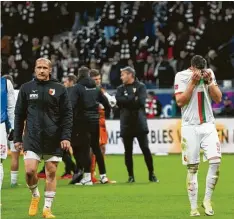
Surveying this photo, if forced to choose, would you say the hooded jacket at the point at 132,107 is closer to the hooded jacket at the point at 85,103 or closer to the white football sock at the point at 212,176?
the hooded jacket at the point at 85,103

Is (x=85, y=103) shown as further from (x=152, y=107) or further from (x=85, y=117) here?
(x=152, y=107)

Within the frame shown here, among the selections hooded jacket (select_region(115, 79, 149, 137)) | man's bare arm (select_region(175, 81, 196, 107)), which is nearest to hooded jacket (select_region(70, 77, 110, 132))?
hooded jacket (select_region(115, 79, 149, 137))

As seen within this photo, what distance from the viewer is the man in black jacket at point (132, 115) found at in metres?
17.9

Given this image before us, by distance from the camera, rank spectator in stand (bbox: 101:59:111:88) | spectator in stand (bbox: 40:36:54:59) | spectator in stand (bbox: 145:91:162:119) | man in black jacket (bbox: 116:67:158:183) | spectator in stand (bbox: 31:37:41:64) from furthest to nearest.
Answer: spectator in stand (bbox: 31:37:41:64), spectator in stand (bbox: 40:36:54:59), spectator in stand (bbox: 101:59:111:88), spectator in stand (bbox: 145:91:162:119), man in black jacket (bbox: 116:67:158:183)

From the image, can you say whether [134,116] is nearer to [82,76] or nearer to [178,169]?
[82,76]

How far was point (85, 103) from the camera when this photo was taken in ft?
57.4

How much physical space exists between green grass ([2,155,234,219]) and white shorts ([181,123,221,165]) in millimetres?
803

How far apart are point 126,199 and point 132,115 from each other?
3.58m

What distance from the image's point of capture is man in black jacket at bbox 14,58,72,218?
12.0 metres

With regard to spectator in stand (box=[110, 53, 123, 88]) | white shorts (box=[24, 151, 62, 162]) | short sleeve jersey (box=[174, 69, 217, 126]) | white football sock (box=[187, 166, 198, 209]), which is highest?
spectator in stand (box=[110, 53, 123, 88])

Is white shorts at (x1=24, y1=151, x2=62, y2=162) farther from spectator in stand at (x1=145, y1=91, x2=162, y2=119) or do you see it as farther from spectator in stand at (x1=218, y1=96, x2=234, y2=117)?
spectator in stand at (x1=145, y1=91, x2=162, y2=119)

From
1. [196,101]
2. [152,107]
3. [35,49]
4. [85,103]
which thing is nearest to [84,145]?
[85,103]

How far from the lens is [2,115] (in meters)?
14.5

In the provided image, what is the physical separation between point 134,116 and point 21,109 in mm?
5965
